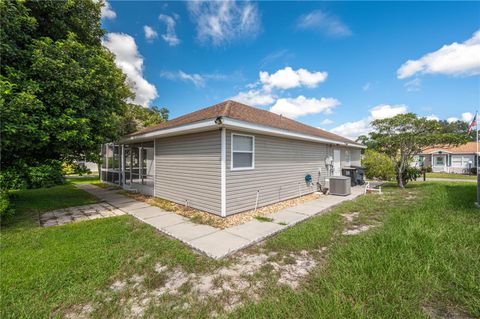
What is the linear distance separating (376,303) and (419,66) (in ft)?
50.6

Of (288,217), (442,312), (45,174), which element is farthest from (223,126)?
(45,174)

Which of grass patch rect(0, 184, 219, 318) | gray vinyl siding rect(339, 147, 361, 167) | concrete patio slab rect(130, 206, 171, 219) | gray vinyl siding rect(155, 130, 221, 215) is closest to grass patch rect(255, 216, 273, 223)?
gray vinyl siding rect(155, 130, 221, 215)

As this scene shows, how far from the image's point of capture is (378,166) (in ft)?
44.5

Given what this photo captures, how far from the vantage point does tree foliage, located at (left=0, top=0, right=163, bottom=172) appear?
16.8ft

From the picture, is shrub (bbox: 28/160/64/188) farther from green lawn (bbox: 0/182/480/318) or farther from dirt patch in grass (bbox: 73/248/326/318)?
dirt patch in grass (bbox: 73/248/326/318)

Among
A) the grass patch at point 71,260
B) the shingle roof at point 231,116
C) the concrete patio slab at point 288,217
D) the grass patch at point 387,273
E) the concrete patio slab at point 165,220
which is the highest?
the shingle roof at point 231,116

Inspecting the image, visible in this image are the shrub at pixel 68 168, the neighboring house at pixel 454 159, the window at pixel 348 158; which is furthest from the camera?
the neighboring house at pixel 454 159

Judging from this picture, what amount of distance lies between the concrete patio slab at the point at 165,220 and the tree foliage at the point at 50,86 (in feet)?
11.6

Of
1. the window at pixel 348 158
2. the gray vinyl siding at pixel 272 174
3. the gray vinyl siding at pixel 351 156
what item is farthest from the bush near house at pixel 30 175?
the window at pixel 348 158

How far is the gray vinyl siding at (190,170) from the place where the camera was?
19.4 feet

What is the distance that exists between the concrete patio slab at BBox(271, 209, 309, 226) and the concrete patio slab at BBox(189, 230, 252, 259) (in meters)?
1.62

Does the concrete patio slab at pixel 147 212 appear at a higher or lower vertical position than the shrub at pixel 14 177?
lower

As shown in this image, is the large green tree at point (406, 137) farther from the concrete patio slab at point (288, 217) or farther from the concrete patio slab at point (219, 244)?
the concrete patio slab at point (219, 244)

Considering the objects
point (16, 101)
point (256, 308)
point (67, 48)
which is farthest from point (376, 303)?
point (67, 48)
